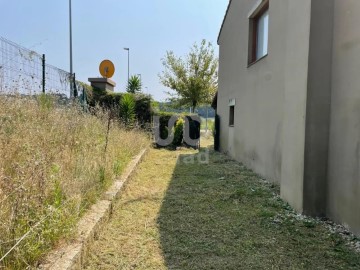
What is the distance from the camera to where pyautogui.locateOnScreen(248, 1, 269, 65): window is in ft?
23.6

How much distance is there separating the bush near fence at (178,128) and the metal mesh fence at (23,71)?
574 cm

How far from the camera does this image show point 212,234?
3.52 metres

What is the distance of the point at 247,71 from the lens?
26.5 feet

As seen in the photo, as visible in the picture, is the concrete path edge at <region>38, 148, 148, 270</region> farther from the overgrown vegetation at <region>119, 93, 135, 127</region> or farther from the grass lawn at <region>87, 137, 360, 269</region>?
the overgrown vegetation at <region>119, 93, 135, 127</region>

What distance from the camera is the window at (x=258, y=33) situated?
23.6ft

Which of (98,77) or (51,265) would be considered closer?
(51,265)

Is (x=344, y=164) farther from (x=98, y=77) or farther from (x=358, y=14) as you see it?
(x=98, y=77)

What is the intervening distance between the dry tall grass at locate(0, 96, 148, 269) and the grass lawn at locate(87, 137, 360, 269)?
0.48 meters

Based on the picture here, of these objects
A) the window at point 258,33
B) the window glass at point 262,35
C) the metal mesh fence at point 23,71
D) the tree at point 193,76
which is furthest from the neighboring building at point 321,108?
the tree at point 193,76

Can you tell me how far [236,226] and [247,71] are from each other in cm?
525

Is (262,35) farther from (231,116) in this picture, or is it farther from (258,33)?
(231,116)

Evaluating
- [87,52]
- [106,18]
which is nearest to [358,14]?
[106,18]

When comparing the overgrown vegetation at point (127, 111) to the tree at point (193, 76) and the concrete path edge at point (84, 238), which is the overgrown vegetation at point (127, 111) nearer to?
the concrete path edge at point (84, 238)

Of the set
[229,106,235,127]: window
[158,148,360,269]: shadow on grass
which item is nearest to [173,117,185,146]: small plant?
[229,106,235,127]: window
